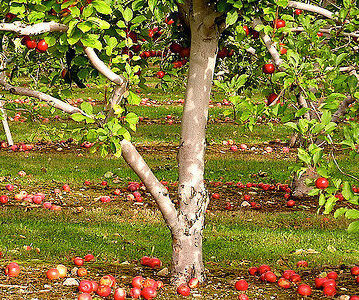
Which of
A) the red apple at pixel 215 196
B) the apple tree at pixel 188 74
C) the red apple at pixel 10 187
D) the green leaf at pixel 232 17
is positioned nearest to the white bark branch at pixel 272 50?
the apple tree at pixel 188 74

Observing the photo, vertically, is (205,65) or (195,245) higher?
(205,65)

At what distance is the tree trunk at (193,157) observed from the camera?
4.36m

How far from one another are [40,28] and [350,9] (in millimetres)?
3021

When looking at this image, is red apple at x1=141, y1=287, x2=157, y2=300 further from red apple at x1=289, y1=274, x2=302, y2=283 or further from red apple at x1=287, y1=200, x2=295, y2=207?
red apple at x1=287, y1=200, x2=295, y2=207

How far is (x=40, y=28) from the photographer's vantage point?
3359 mm

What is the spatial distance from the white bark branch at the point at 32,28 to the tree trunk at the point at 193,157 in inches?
50.2

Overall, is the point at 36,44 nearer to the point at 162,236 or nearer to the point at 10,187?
the point at 162,236

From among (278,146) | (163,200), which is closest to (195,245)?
(163,200)

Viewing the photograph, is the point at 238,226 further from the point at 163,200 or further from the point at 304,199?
the point at 163,200

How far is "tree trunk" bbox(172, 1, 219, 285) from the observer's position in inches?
172

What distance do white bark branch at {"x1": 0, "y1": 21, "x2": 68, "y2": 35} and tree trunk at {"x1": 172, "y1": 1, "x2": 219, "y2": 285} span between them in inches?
50.2

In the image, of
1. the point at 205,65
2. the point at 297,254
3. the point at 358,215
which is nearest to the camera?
the point at 358,215

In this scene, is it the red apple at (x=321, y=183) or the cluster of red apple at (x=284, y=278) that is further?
the cluster of red apple at (x=284, y=278)

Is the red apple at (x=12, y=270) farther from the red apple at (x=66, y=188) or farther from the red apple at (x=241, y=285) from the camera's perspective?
the red apple at (x=66, y=188)
